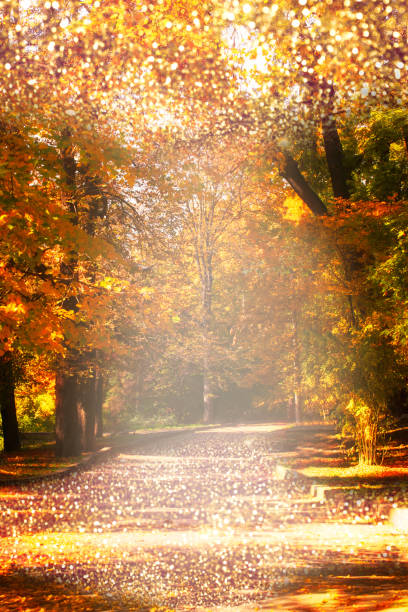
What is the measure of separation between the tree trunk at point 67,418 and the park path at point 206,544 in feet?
23.8

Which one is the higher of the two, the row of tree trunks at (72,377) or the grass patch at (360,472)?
the row of tree trunks at (72,377)

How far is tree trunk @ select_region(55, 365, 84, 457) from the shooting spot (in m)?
25.0

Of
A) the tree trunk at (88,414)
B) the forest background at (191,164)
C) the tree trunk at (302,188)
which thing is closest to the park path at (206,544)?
the forest background at (191,164)

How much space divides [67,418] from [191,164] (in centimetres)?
1091

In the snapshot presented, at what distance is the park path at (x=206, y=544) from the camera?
667cm

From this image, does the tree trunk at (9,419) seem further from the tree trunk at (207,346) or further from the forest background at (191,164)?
the tree trunk at (207,346)

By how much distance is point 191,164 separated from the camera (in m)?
18.7

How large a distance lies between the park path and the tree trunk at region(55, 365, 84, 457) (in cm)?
727

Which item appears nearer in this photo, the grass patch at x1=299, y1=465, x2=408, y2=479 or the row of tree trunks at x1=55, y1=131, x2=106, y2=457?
the grass patch at x1=299, y1=465, x2=408, y2=479

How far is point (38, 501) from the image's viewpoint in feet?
47.7

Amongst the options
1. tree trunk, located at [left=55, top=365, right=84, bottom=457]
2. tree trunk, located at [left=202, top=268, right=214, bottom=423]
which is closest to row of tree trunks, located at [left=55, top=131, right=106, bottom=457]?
tree trunk, located at [left=55, top=365, right=84, bottom=457]

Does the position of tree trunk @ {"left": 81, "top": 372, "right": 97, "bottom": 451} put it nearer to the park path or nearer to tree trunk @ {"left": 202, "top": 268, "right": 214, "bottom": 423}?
the park path

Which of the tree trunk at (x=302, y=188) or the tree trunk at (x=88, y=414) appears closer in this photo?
the tree trunk at (x=302, y=188)

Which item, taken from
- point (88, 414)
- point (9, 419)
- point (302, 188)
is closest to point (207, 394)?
point (9, 419)
